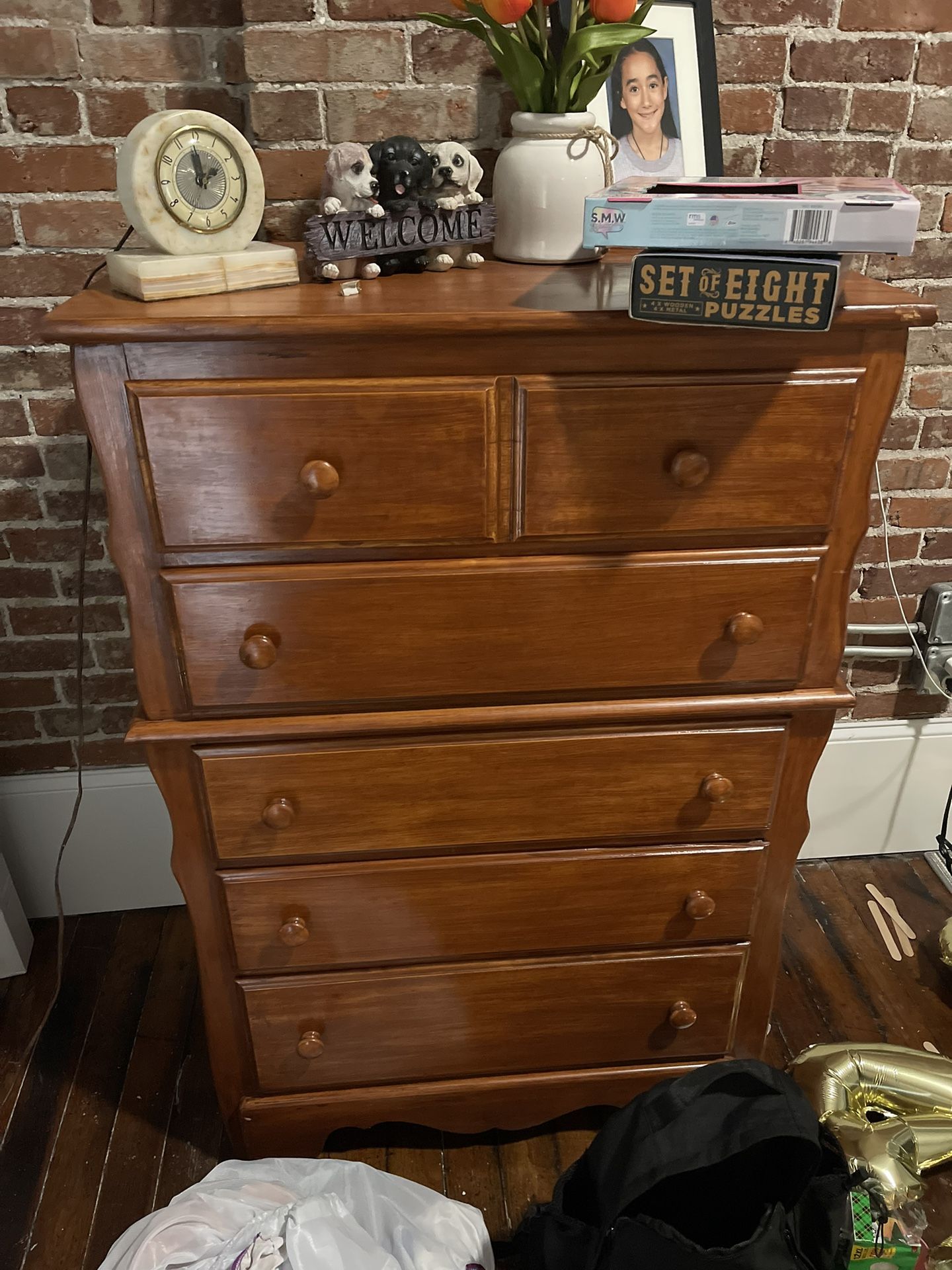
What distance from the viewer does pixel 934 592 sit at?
1.90 m

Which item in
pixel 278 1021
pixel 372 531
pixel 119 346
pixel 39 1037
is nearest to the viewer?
pixel 119 346

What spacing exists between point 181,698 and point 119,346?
0.42m

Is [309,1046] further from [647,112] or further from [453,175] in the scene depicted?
[647,112]

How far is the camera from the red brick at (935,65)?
4.90 feet

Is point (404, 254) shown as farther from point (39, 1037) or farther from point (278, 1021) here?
point (39, 1037)

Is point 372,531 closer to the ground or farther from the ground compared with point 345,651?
farther from the ground

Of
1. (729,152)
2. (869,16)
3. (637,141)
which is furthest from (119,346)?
(869,16)

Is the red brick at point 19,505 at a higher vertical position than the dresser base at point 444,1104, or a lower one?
higher

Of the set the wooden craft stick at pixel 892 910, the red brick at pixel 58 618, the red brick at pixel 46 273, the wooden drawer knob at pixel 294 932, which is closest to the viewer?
the wooden drawer knob at pixel 294 932

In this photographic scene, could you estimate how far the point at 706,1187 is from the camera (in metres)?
1.28

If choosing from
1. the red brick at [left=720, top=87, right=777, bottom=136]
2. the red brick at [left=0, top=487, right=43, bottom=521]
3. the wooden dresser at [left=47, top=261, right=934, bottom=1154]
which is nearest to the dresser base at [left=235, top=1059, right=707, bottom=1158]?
the wooden dresser at [left=47, top=261, right=934, bottom=1154]

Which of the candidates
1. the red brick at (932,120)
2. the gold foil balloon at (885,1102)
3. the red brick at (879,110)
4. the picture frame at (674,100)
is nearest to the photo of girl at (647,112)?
the picture frame at (674,100)

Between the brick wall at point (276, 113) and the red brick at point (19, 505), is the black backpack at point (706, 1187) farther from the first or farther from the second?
the red brick at point (19, 505)

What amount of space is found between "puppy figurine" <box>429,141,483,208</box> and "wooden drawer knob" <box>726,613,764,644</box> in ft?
2.09
